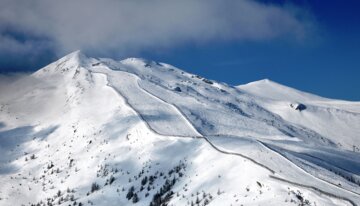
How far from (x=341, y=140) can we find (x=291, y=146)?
78445 millimetres

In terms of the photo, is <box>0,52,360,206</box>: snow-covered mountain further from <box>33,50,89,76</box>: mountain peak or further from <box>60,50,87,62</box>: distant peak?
<box>60,50,87,62</box>: distant peak

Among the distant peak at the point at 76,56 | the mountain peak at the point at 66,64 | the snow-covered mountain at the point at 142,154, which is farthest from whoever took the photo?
the distant peak at the point at 76,56

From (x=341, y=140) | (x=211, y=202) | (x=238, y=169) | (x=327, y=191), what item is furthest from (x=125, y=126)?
(x=341, y=140)

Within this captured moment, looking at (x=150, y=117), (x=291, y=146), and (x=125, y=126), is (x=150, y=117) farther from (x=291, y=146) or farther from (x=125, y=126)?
(x=291, y=146)

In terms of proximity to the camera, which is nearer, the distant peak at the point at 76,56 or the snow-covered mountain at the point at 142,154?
the snow-covered mountain at the point at 142,154

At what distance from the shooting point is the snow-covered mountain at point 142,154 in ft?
131

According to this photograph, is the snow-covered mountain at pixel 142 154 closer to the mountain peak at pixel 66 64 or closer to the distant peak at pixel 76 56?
the mountain peak at pixel 66 64

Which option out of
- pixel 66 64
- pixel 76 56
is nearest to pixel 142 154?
pixel 66 64

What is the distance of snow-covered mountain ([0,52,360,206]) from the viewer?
39812 mm

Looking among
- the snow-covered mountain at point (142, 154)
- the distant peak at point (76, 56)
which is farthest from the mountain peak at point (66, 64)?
the snow-covered mountain at point (142, 154)

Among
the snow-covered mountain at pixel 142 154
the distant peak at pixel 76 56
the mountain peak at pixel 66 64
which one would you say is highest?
the distant peak at pixel 76 56

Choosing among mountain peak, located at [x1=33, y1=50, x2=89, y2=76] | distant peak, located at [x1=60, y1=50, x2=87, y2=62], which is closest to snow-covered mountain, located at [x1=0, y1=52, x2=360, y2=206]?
mountain peak, located at [x1=33, y1=50, x2=89, y2=76]

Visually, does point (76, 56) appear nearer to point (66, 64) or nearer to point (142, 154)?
point (66, 64)

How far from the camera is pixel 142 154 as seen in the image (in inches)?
2195
